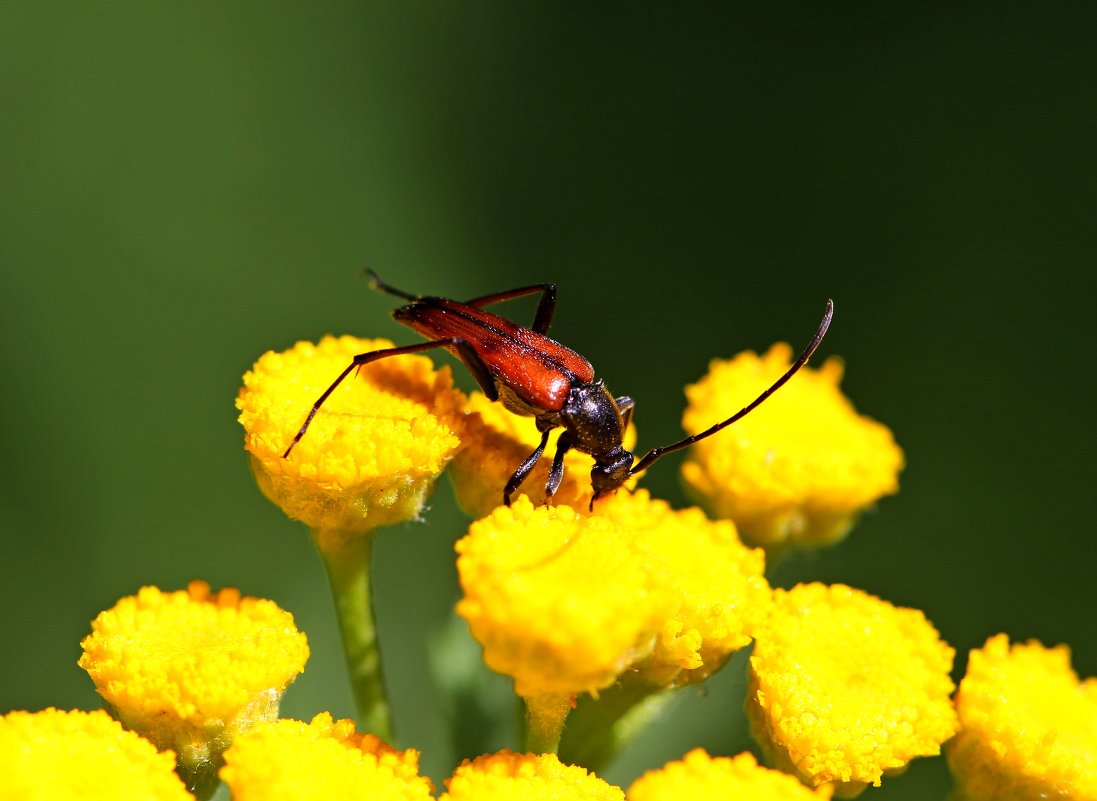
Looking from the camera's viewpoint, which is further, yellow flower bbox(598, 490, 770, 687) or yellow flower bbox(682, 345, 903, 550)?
yellow flower bbox(682, 345, 903, 550)

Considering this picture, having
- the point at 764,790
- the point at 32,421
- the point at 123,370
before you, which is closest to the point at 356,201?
the point at 123,370

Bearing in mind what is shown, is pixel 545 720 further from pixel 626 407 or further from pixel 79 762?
pixel 626 407

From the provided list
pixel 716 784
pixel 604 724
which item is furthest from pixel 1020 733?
pixel 716 784

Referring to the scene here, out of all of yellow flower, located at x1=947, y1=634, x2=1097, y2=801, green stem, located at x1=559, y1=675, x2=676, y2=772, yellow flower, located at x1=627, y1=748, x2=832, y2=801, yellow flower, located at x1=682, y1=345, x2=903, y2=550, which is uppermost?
yellow flower, located at x1=682, y1=345, x2=903, y2=550

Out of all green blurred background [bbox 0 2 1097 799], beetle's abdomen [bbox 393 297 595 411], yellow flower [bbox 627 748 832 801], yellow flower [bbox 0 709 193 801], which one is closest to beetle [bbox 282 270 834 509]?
beetle's abdomen [bbox 393 297 595 411]

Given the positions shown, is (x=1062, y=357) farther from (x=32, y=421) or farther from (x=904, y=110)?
(x=32, y=421)

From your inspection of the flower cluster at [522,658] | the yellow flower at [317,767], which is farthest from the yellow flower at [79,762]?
the yellow flower at [317,767]

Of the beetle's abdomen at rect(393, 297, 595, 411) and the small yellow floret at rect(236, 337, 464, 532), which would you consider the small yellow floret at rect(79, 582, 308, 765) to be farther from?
the beetle's abdomen at rect(393, 297, 595, 411)
